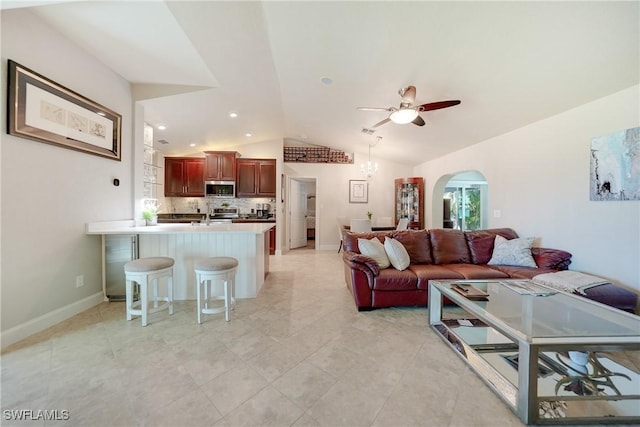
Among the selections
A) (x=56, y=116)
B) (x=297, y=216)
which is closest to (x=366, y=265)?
(x=56, y=116)

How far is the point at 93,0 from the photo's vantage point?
1.96 meters

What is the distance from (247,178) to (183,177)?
160 centimetres

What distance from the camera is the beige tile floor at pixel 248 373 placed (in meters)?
1.34

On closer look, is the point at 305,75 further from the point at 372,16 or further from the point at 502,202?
the point at 502,202

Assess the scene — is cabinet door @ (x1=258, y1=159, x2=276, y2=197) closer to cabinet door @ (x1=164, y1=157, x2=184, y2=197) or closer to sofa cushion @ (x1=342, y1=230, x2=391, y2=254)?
cabinet door @ (x1=164, y1=157, x2=184, y2=197)

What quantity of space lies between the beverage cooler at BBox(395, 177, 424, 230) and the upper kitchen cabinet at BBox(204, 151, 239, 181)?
14.5ft

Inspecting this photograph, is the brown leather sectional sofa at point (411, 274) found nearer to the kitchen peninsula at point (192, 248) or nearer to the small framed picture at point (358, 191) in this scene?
the kitchen peninsula at point (192, 248)

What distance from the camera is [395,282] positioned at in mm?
2719

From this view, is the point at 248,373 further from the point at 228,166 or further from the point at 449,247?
the point at 228,166

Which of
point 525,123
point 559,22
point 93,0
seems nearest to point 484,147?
point 525,123

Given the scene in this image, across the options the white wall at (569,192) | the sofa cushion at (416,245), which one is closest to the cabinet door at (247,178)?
the sofa cushion at (416,245)

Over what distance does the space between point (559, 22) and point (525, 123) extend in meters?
1.91

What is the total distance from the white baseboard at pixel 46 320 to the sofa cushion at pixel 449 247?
4309mm

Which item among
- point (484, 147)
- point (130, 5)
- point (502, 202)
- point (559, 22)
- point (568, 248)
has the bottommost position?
point (568, 248)
